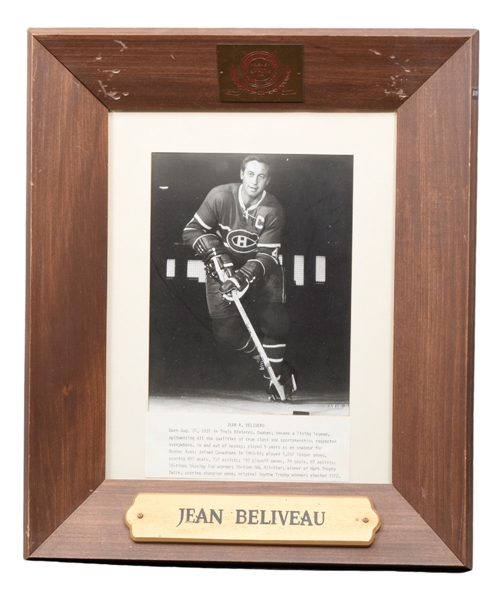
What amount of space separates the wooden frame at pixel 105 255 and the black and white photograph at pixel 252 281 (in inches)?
3.3

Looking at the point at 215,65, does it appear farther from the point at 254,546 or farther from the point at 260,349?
the point at 254,546

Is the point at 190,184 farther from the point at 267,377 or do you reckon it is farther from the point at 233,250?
the point at 267,377

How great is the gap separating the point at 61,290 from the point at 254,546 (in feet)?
1.49

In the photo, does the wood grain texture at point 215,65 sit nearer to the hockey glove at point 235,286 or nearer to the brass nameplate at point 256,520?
the hockey glove at point 235,286

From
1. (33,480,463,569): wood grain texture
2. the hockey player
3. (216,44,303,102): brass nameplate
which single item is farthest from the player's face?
(33,480,463,569): wood grain texture

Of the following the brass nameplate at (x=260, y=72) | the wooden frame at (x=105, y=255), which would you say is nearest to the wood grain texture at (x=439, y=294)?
the wooden frame at (x=105, y=255)

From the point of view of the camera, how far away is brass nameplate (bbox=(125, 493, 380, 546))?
906 millimetres

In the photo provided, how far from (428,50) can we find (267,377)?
514 millimetres

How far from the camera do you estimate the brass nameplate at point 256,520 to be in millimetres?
906

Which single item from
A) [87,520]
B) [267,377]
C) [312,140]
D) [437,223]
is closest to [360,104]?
[312,140]

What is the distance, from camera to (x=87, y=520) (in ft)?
3.03

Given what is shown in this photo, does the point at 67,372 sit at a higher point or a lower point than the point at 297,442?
higher

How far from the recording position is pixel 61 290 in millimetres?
922

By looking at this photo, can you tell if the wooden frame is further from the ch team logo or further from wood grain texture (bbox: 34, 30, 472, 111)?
the ch team logo
